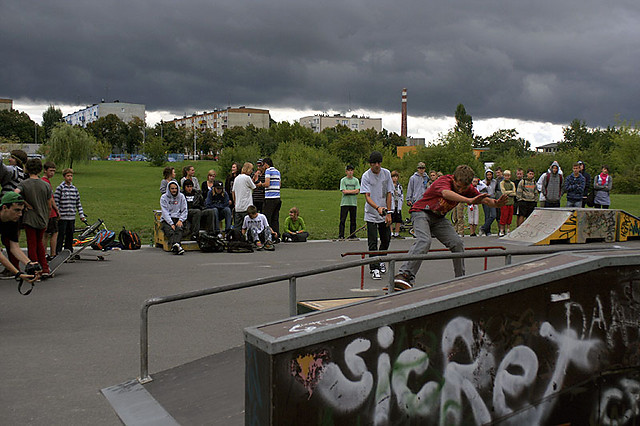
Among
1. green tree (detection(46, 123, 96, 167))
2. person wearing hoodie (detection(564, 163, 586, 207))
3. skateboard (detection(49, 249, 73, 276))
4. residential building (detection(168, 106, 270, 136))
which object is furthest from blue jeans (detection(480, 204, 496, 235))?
residential building (detection(168, 106, 270, 136))

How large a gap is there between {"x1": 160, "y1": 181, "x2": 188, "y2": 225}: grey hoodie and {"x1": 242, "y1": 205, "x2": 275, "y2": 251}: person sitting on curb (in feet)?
4.97

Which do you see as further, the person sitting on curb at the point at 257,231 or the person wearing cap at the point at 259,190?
the person wearing cap at the point at 259,190

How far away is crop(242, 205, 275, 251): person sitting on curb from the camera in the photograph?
13.2m

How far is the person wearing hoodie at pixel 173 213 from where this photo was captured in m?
12.6

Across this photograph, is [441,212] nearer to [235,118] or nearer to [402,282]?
[402,282]

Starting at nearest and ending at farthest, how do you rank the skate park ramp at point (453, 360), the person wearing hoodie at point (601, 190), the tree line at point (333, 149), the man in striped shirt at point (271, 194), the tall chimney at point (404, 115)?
the skate park ramp at point (453, 360)
the man in striped shirt at point (271, 194)
the person wearing hoodie at point (601, 190)
the tree line at point (333, 149)
the tall chimney at point (404, 115)

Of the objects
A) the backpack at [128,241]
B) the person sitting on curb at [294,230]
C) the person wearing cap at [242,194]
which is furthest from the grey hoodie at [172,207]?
the person sitting on curb at [294,230]

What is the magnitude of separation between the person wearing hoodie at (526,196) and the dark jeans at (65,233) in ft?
41.8

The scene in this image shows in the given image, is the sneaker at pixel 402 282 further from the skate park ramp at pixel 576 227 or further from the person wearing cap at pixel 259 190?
the skate park ramp at pixel 576 227

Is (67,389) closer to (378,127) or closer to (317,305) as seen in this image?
(317,305)

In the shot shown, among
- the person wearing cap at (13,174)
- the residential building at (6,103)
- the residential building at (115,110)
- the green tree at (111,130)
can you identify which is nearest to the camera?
the person wearing cap at (13,174)

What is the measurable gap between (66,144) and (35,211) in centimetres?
6060

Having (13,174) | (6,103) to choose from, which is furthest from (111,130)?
(13,174)

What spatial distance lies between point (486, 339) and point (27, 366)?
4.16m
